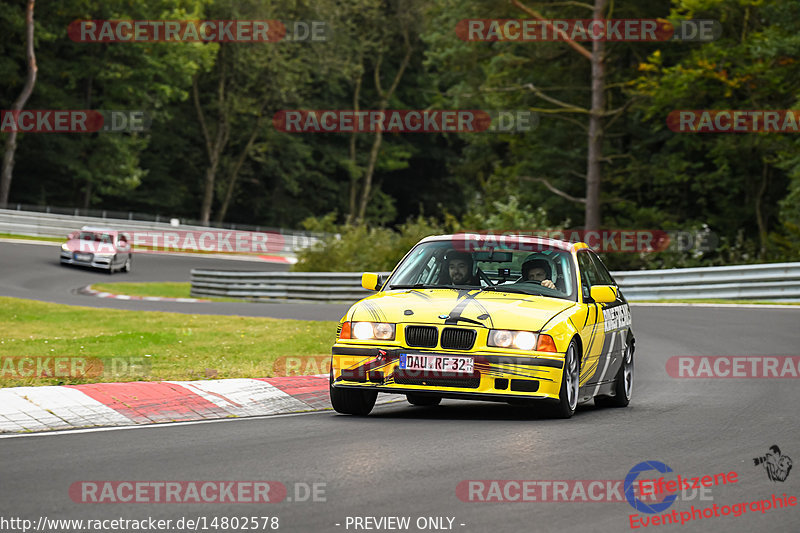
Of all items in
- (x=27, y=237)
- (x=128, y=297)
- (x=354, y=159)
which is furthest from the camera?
(x=354, y=159)

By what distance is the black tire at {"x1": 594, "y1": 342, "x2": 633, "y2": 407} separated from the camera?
38.4 ft

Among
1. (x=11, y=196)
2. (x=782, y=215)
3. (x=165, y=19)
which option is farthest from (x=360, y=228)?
(x=11, y=196)

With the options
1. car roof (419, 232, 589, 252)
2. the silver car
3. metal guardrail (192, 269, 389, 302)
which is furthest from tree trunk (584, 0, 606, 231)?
car roof (419, 232, 589, 252)

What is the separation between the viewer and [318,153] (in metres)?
85.4

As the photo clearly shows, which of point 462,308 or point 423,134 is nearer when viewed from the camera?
point 462,308

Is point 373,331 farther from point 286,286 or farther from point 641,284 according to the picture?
point 286,286

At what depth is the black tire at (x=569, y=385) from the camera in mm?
9852

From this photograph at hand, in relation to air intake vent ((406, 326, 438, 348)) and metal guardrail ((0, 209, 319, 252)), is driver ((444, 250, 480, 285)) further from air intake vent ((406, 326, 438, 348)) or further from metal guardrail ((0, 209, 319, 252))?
metal guardrail ((0, 209, 319, 252))

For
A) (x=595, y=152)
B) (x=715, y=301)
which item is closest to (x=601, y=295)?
(x=715, y=301)

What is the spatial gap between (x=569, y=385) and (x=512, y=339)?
28.9 inches

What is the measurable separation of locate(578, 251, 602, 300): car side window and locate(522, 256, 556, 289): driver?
329 millimetres

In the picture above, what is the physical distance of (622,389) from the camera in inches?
462

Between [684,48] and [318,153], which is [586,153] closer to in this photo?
[684,48]

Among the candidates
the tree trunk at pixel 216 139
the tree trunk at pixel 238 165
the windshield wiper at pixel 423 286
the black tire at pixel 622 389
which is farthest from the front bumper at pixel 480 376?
the tree trunk at pixel 238 165
